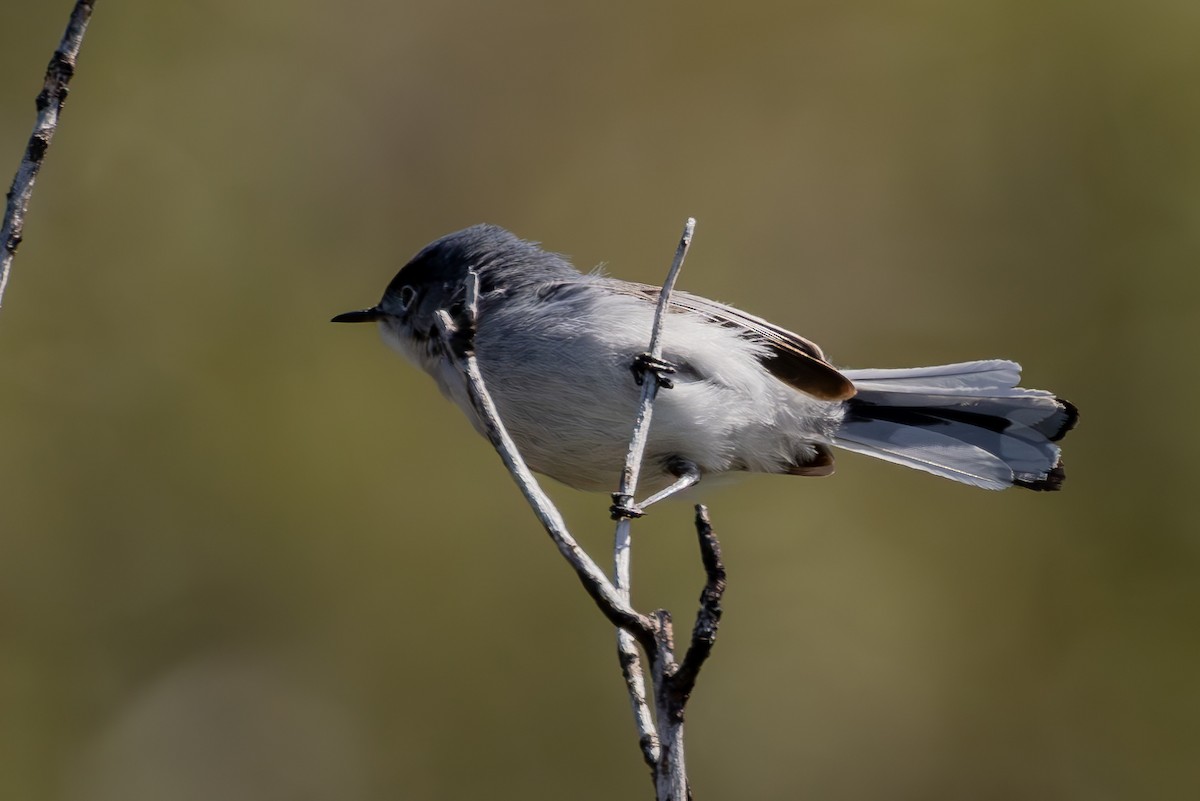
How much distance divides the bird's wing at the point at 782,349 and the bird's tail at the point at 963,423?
31cm

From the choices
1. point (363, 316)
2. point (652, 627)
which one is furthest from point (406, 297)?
point (652, 627)

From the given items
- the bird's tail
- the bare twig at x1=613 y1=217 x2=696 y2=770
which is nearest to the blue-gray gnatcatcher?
the bird's tail

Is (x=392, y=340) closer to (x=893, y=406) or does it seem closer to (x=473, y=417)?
(x=473, y=417)

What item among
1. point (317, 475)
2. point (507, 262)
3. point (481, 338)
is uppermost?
point (507, 262)

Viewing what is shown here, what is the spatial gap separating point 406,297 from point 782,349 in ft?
4.29

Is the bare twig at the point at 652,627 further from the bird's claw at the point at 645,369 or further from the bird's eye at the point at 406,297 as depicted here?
the bird's eye at the point at 406,297

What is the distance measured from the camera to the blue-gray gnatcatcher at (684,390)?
121 inches

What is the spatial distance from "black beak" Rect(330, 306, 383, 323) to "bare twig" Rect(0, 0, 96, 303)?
2.13 meters

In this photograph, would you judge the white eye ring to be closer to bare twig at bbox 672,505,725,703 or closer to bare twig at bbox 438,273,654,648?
bare twig at bbox 438,273,654,648

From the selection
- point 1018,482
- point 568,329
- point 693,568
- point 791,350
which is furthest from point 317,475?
point 1018,482

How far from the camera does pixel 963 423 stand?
3.50 meters

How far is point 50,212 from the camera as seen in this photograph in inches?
204

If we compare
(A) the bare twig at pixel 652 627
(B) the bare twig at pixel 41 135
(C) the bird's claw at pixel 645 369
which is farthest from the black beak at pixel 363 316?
(B) the bare twig at pixel 41 135

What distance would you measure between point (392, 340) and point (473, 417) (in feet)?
2.46
